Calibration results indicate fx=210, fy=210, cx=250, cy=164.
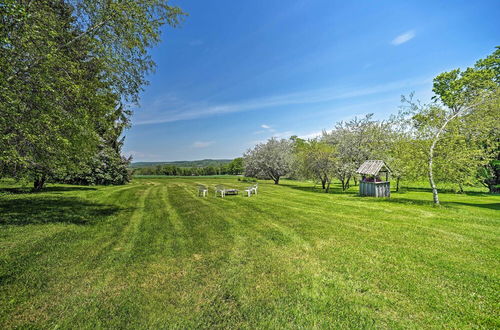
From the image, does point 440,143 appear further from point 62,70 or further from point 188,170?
point 188,170

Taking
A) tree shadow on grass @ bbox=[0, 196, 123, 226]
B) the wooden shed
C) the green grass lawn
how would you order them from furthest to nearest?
the wooden shed
tree shadow on grass @ bbox=[0, 196, 123, 226]
the green grass lawn

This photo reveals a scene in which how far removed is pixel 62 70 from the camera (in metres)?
8.45

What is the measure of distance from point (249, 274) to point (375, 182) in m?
17.5

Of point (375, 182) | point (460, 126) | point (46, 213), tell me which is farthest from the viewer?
point (375, 182)

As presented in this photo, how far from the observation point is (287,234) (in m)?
7.95

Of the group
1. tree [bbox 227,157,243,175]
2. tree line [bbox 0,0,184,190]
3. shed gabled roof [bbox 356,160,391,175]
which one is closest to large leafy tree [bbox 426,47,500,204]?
shed gabled roof [bbox 356,160,391,175]

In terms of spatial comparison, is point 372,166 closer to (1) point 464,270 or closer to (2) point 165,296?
(1) point 464,270

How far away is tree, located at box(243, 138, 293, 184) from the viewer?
128 ft

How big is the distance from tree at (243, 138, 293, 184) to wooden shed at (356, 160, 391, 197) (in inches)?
752

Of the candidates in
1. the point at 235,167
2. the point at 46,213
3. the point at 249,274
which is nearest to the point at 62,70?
the point at 46,213

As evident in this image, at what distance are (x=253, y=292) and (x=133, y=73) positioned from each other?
12275 millimetres

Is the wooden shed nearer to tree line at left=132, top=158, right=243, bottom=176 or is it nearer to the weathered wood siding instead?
the weathered wood siding

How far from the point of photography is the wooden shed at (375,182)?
1856 centimetres

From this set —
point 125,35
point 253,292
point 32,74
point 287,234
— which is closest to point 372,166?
point 287,234
